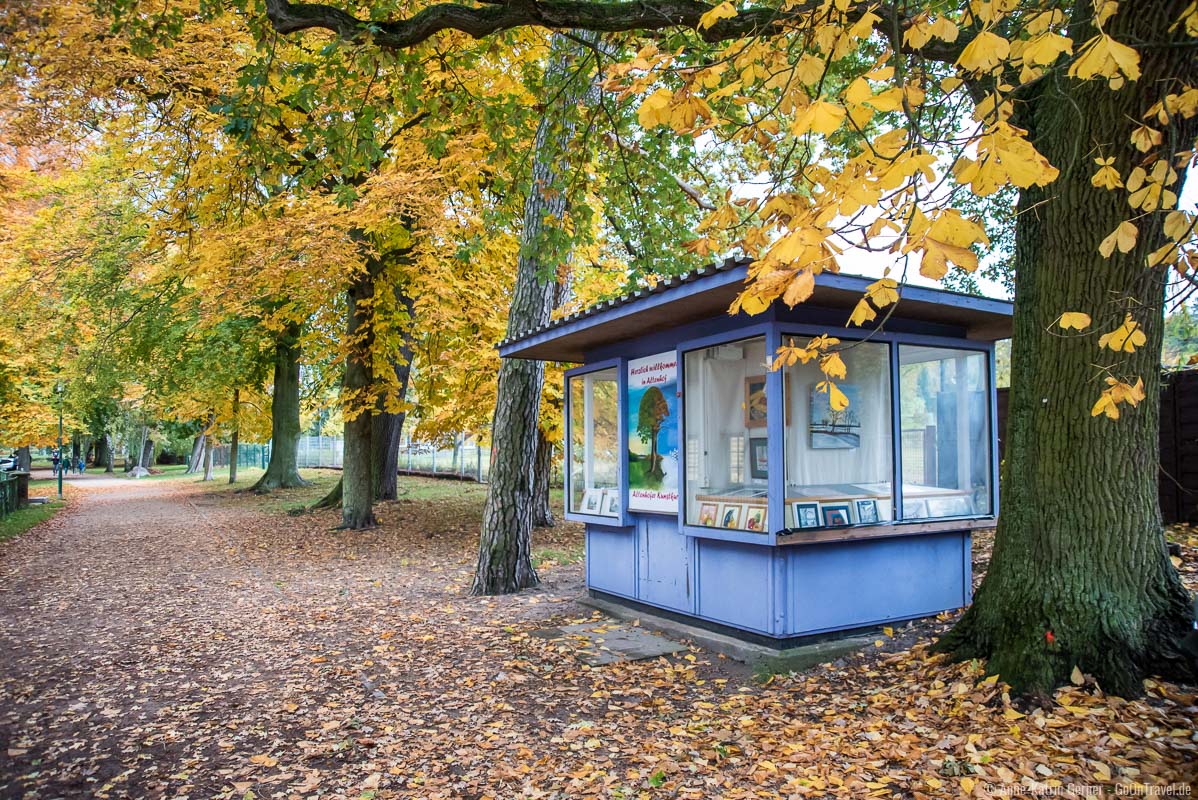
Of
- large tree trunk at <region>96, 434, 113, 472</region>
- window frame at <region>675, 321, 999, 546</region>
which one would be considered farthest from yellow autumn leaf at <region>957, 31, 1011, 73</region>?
large tree trunk at <region>96, 434, 113, 472</region>

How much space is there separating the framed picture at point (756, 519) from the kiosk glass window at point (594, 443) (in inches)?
68.1

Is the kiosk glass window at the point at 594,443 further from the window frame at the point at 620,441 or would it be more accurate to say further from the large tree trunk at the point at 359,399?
the large tree trunk at the point at 359,399

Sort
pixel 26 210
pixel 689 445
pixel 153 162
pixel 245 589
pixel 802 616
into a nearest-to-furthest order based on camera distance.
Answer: pixel 802 616 → pixel 689 445 → pixel 245 589 → pixel 153 162 → pixel 26 210

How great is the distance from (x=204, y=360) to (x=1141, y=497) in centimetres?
1861

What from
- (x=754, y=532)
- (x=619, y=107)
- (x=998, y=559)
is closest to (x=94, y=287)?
(x=619, y=107)

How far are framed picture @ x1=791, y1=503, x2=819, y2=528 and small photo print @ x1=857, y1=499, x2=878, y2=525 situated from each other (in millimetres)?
423

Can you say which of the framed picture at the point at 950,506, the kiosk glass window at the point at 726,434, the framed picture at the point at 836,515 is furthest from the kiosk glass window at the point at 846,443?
Answer: the framed picture at the point at 950,506

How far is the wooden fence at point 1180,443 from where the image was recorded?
8945 mm

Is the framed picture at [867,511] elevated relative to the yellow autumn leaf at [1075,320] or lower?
lower

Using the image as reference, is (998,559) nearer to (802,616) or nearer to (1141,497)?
(1141,497)

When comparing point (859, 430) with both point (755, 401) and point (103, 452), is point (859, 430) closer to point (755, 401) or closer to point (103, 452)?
point (755, 401)

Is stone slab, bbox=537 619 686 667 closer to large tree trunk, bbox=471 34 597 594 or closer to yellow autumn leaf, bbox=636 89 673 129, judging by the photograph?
large tree trunk, bbox=471 34 597 594

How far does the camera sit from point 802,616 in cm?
570

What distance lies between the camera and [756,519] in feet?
19.2
